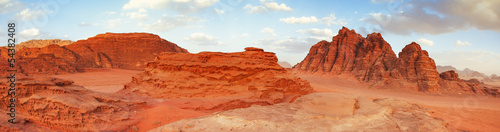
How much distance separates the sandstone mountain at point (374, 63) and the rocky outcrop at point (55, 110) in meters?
22.9

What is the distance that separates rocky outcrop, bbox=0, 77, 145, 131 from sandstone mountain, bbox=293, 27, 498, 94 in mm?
22899

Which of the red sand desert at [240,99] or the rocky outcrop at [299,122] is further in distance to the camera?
the red sand desert at [240,99]

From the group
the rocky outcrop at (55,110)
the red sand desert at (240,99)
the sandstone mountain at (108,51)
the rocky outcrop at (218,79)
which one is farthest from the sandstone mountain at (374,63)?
the sandstone mountain at (108,51)

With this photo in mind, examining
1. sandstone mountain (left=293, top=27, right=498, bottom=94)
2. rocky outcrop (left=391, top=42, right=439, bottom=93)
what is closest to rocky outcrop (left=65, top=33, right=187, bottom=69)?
sandstone mountain (left=293, top=27, right=498, bottom=94)

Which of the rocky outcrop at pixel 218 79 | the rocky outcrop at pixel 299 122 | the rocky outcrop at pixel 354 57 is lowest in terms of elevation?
the rocky outcrop at pixel 299 122

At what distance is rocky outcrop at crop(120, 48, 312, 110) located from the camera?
951 cm

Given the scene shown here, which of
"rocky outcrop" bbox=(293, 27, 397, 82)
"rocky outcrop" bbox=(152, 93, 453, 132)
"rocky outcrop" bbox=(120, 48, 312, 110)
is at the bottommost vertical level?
"rocky outcrop" bbox=(152, 93, 453, 132)

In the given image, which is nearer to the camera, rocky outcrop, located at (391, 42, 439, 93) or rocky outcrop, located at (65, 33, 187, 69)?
rocky outcrop, located at (391, 42, 439, 93)

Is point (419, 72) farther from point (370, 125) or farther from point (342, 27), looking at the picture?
point (370, 125)

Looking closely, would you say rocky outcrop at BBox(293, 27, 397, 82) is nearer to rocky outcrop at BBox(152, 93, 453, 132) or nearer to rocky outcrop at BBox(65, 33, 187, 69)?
rocky outcrop at BBox(152, 93, 453, 132)

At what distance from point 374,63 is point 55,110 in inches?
1132

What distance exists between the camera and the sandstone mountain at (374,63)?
64.2 ft

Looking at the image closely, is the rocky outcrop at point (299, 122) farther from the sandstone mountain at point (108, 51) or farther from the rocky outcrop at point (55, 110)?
the sandstone mountain at point (108, 51)


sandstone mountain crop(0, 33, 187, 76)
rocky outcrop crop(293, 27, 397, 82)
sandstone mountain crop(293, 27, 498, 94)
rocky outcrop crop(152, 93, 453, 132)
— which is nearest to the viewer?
rocky outcrop crop(152, 93, 453, 132)
